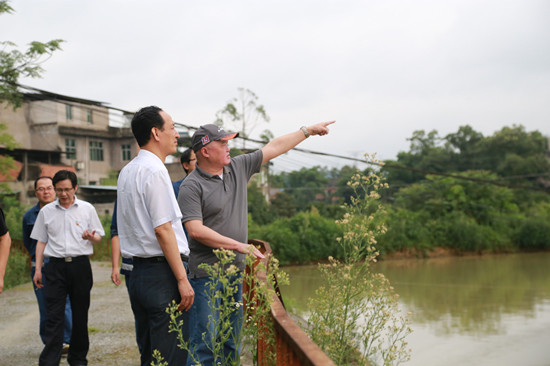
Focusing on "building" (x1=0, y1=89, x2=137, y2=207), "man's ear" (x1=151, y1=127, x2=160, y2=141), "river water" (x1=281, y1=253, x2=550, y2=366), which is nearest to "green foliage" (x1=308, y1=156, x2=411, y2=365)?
"man's ear" (x1=151, y1=127, x2=160, y2=141)

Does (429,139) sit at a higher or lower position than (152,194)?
higher

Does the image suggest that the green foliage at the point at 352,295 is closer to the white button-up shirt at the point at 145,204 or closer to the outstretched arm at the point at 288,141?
the outstretched arm at the point at 288,141

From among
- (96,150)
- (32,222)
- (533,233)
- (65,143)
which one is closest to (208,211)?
(32,222)

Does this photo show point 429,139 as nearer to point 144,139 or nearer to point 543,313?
point 543,313

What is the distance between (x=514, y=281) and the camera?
21.9 metres

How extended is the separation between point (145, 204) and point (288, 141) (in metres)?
1.18

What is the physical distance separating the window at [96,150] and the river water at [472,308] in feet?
52.0

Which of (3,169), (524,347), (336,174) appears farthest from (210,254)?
(336,174)

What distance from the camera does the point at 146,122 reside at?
10.4ft

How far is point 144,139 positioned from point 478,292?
59.7 feet

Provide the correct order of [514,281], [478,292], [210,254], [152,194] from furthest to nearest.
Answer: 1. [514,281]
2. [478,292]
3. [210,254]
4. [152,194]

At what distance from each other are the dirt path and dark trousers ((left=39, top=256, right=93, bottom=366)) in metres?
0.78

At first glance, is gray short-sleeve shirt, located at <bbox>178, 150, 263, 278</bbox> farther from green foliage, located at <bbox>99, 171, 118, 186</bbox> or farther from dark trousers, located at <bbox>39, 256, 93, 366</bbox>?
green foliage, located at <bbox>99, 171, 118, 186</bbox>

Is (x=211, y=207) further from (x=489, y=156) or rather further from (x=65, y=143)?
(x=489, y=156)
